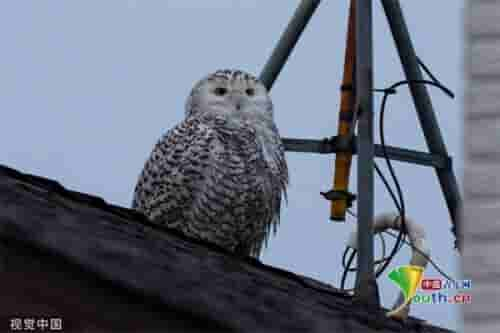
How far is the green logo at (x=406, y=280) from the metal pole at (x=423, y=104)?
898 mm

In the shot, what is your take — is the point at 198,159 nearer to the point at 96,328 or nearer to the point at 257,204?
the point at 257,204

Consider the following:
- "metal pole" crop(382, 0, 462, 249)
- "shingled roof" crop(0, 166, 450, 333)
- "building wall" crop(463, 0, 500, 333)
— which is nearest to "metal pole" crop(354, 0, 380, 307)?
"shingled roof" crop(0, 166, 450, 333)

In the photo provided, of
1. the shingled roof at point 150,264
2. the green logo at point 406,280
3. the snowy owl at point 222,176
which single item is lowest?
the shingled roof at point 150,264

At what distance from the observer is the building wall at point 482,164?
2516mm

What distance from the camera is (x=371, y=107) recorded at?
4.70 meters

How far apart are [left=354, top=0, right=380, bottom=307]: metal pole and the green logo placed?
0.12 meters

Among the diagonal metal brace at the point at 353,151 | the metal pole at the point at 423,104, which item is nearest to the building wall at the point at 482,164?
the diagonal metal brace at the point at 353,151

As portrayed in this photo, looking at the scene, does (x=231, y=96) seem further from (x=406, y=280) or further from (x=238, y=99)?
(x=406, y=280)

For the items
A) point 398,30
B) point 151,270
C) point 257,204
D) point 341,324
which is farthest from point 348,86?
point 151,270

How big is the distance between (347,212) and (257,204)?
27.5 inches

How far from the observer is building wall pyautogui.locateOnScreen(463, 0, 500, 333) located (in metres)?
2.52

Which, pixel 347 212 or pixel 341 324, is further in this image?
pixel 347 212

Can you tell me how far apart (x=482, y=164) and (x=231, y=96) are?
12.8 feet

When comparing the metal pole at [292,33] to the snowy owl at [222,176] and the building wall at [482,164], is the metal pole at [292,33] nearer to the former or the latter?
the snowy owl at [222,176]
